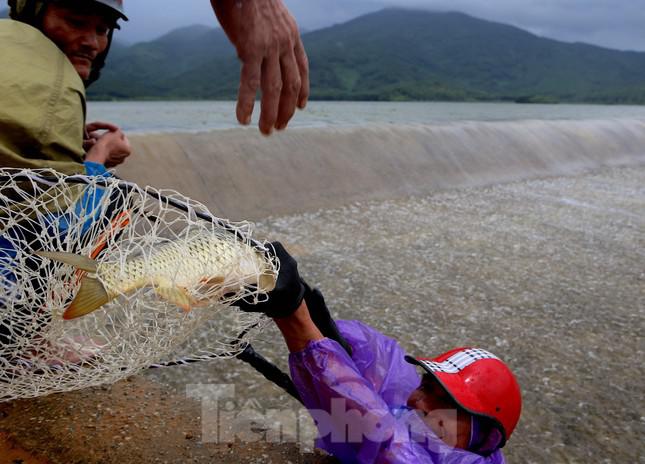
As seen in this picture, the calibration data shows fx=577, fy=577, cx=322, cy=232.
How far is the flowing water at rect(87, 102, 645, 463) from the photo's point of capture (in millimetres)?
2910

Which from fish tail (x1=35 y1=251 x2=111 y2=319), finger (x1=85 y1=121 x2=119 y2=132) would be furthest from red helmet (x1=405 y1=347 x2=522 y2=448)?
finger (x1=85 y1=121 x2=119 y2=132)

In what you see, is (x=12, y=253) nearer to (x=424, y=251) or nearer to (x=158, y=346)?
(x=158, y=346)

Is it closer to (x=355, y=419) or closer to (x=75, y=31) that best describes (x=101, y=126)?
(x=75, y=31)

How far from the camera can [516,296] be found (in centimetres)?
426

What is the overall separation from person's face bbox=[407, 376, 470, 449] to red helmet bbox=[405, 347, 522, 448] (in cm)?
4

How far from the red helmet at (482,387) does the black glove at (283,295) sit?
2.05 ft

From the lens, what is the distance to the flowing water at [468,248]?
2.91 meters

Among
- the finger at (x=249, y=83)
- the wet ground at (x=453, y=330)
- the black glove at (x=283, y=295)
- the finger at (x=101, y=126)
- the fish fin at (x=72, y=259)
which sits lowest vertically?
the wet ground at (x=453, y=330)

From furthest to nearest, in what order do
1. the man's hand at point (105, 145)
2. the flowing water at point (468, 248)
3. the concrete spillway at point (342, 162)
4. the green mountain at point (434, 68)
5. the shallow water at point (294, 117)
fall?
the green mountain at point (434, 68), the shallow water at point (294, 117), the concrete spillway at point (342, 162), the flowing water at point (468, 248), the man's hand at point (105, 145)

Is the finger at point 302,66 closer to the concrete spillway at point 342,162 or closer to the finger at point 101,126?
the finger at point 101,126

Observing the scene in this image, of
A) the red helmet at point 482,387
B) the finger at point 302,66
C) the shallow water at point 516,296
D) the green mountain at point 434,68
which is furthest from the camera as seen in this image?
the green mountain at point 434,68

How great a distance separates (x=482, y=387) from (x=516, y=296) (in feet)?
7.60

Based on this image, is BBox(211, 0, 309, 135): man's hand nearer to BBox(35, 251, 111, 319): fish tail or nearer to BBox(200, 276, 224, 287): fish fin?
BBox(200, 276, 224, 287): fish fin

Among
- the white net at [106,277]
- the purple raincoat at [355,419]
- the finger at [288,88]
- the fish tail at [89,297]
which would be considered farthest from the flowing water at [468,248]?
the finger at [288,88]
